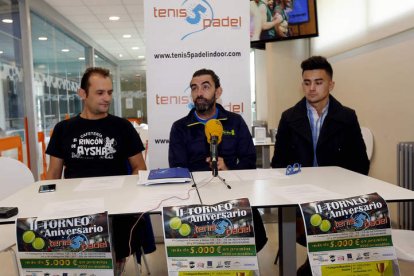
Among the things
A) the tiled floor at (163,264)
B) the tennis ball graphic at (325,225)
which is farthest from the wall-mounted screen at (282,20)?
the tennis ball graphic at (325,225)

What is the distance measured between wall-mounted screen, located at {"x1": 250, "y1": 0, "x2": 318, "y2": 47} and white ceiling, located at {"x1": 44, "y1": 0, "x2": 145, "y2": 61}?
7.25 feet

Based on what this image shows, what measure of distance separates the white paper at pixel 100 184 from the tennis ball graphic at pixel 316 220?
0.95 meters

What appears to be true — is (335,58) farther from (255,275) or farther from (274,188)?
(255,275)

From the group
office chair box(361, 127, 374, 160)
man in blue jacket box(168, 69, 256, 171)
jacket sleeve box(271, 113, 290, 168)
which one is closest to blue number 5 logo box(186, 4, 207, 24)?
man in blue jacket box(168, 69, 256, 171)

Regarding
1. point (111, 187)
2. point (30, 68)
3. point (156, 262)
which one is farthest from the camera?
point (30, 68)

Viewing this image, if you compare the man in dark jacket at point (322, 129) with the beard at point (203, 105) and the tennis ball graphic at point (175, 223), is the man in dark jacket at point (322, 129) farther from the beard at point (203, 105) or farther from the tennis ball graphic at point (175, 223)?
the tennis ball graphic at point (175, 223)

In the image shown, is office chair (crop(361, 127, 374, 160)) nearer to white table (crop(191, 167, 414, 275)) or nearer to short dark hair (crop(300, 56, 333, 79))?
short dark hair (crop(300, 56, 333, 79))

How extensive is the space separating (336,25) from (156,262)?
3.56 metres

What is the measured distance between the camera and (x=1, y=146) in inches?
172

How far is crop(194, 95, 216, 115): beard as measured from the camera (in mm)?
2559

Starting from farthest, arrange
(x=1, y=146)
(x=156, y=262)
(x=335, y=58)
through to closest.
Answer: (x=335, y=58)
(x=1, y=146)
(x=156, y=262)

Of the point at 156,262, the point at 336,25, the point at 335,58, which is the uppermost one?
the point at 336,25

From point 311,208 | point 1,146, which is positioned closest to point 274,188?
point 311,208

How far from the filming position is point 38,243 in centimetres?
128
